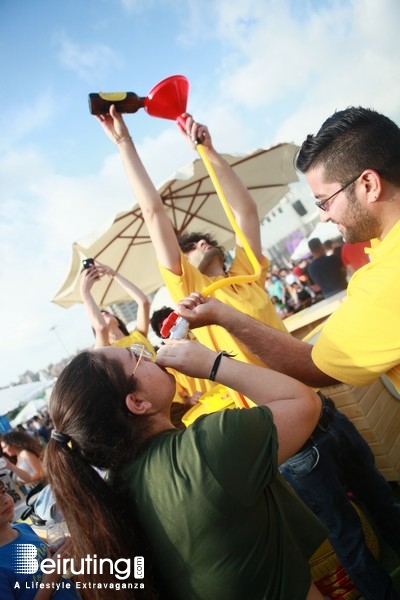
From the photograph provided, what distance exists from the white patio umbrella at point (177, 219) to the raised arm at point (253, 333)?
122 inches

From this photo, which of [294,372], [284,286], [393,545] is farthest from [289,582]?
[284,286]

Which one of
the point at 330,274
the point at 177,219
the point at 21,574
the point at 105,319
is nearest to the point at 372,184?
the point at 21,574

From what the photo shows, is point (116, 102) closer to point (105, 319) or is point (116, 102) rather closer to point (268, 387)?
point (268, 387)

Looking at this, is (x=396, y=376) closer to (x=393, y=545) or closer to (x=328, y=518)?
(x=328, y=518)

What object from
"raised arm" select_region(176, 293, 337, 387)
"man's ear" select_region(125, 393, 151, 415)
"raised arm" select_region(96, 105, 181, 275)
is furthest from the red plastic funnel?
"man's ear" select_region(125, 393, 151, 415)

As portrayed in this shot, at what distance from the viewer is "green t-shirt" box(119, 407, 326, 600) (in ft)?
Answer: 3.44

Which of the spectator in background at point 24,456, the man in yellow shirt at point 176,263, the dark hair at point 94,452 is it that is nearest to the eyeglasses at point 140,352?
the dark hair at point 94,452

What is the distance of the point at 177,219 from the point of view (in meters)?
5.70

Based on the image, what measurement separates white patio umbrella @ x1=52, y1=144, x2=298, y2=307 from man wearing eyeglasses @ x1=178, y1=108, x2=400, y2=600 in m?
3.13

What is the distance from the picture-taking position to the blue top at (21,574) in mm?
1821

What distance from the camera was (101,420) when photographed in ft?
4.11

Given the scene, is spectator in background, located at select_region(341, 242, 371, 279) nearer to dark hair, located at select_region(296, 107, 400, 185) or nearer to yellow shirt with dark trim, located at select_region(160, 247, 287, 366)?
yellow shirt with dark trim, located at select_region(160, 247, 287, 366)

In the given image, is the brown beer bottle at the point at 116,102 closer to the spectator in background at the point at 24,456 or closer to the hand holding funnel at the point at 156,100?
the hand holding funnel at the point at 156,100

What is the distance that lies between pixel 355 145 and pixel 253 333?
0.86m
